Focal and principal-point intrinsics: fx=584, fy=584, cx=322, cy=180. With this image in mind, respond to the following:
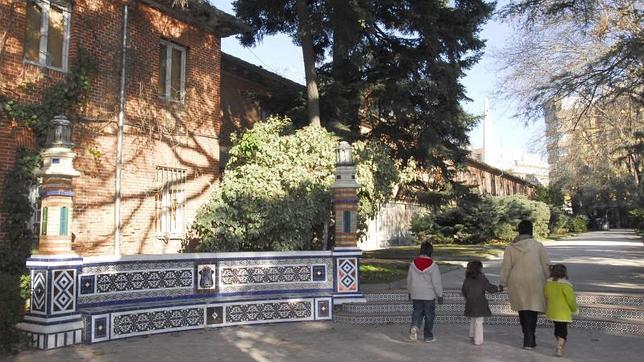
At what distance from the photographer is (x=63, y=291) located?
7883 millimetres

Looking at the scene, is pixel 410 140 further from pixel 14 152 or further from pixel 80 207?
pixel 14 152

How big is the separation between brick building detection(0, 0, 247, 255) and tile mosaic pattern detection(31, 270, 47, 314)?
3.94 metres

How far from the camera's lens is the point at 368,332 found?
923 cm

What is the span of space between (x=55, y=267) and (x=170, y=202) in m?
7.16

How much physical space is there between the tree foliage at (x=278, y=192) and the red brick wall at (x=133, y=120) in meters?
1.42

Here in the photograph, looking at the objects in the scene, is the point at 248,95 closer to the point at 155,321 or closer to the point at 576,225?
the point at 155,321

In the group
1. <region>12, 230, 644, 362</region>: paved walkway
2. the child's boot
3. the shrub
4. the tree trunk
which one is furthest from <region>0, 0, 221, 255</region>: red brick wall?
the shrub

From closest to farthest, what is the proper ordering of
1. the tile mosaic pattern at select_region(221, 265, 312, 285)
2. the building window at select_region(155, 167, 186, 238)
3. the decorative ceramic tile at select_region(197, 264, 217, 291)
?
the decorative ceramic tile at select_region(197, 264, 217, 291)
the tile mosaic pattern at select_region(221, 265, 312, 285)
the building window at select_region(155, 167, 186, 238)

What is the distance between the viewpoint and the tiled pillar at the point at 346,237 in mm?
10547

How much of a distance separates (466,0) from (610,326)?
12.0m

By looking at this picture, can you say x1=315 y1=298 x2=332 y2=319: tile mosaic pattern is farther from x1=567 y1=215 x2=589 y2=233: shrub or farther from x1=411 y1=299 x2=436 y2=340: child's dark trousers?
x1=567 y1=215 x2=589 y2=233: shrub

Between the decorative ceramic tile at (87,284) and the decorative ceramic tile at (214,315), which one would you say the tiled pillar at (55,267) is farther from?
the decorative ceramic tile at (214,315)

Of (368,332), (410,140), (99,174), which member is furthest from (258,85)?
(368,332)

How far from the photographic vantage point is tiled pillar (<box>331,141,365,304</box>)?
34.6ft
